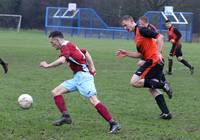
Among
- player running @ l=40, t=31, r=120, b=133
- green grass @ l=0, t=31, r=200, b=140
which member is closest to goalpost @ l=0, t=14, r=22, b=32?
green grass @ l=0, t=31, r=200, b=140

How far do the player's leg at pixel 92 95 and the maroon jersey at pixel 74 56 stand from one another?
0.11 metres

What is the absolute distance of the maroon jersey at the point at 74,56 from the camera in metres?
7.74

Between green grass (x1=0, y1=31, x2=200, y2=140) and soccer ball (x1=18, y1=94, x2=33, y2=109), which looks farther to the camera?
soccer ball (x1=18, y1=94, x2=33, y2=109)

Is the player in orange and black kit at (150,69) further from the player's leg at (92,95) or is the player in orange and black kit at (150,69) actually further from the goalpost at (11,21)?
the goalpost at (11,21)

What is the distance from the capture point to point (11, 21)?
66.3 m

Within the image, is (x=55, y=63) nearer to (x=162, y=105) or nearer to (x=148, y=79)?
(x=148, y=79)

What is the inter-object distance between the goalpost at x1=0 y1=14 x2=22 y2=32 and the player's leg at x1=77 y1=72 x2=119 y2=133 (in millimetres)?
58256

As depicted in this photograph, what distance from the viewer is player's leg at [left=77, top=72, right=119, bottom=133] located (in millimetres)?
7848

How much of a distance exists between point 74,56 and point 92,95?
65cm

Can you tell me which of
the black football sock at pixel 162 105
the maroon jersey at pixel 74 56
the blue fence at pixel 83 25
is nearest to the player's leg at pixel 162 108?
the black football sock at pixel 162 105

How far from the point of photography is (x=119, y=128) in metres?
7.92

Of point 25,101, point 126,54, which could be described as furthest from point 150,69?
point 25,101

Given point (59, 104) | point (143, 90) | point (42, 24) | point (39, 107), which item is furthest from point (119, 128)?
point (42, 24)

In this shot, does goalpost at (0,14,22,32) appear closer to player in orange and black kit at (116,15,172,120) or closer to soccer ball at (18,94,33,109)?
player in orange and black kit at (116,15,172,120)
